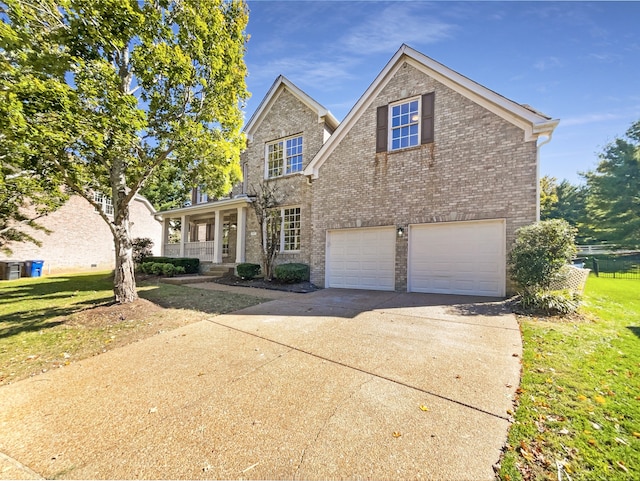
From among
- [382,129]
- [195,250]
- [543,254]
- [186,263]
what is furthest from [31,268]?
[543,254]

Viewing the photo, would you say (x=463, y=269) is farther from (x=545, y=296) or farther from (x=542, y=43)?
(x=542, y=43)

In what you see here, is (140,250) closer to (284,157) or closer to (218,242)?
(218,242)

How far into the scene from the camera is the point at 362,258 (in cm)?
1035

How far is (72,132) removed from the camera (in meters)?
5.08

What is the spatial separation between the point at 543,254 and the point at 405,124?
6.06 metres

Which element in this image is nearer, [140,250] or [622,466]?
[622,466]

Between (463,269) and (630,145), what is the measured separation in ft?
Answer: 88.3

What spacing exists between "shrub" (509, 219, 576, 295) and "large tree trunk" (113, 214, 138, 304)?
9.87 meters

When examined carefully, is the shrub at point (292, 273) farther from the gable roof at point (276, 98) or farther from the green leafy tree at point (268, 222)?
the gable roof at point (276, 98)

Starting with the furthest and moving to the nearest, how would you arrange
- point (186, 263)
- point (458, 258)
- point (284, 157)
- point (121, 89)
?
1. point (186, 263)
2. point (284, 157)
3. point (458, 258)
4. point (121, 89)

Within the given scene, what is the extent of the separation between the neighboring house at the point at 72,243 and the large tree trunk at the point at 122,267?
41.8 feet

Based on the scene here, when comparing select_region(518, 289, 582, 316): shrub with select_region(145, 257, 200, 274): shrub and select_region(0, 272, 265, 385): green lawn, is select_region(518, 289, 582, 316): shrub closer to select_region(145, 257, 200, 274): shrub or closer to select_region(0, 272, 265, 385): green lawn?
select_region(0, 272, 265, 385): green lawn

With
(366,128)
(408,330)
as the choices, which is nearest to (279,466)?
(408,330)

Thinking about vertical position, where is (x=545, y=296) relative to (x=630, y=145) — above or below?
below
